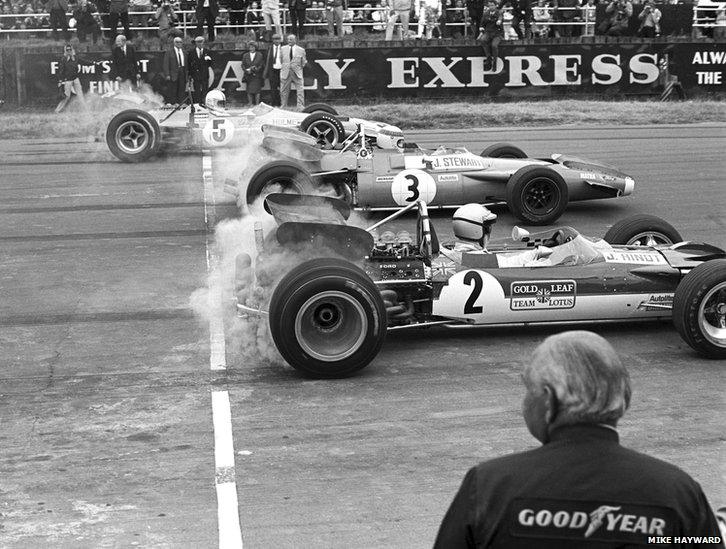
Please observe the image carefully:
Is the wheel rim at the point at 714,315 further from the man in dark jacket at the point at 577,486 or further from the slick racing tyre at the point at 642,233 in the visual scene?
the man in dark jacket at the point at 577,486

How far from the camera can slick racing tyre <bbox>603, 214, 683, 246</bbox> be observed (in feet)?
32.7

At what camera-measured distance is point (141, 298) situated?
416 inches

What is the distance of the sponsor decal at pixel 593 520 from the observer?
2652mm

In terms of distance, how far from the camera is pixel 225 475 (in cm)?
623

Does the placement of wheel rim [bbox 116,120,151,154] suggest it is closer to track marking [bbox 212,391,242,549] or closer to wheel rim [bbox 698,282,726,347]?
track marking [bbox 212,391,242,549]

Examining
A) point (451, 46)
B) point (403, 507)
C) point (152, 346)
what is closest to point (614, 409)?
point (403, 507)

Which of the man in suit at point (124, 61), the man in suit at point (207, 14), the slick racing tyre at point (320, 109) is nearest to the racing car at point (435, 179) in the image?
the slick racing tyre at point (320, 109)

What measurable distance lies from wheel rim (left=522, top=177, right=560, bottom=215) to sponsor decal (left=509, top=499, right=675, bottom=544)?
10.9 m

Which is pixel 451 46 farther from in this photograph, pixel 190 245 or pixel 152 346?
pixel 152 346

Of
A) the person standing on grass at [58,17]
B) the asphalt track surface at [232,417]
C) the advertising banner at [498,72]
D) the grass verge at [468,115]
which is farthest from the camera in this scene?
the person standing on grass at [58,17]

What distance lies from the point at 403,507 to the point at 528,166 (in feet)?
27.6

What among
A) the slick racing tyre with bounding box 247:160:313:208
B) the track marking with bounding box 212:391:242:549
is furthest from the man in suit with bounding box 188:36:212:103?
the track marking with bounding box 212:391:242:549

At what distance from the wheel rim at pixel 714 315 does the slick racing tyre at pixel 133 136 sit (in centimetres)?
1171

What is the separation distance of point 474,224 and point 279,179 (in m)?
4.92
